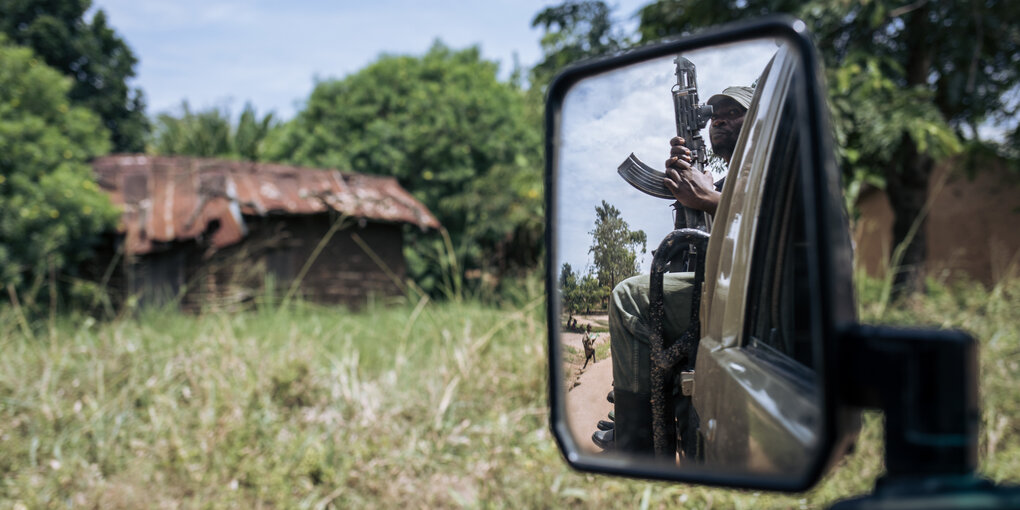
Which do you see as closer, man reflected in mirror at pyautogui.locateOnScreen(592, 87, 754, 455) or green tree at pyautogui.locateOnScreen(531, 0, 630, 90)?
man reflected in mirror at pyautogui.locateOnScreen(592, 87, 754, 455)

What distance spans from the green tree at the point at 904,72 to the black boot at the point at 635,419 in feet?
15.5

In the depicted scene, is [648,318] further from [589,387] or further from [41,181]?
[41,181]

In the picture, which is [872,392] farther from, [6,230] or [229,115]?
[229,115]

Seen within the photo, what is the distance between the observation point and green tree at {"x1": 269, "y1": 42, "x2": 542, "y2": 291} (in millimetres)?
15523

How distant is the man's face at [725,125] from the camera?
1.05 m

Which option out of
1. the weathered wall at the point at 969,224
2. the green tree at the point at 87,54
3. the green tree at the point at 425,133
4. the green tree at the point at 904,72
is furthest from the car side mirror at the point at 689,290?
the green tree at the point at 87,54

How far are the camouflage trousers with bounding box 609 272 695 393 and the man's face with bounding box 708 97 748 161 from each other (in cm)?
20

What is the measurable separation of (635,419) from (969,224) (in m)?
9.77

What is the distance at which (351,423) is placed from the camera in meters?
4.05

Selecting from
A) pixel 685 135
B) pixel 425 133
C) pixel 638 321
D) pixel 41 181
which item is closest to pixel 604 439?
pixel 638 321

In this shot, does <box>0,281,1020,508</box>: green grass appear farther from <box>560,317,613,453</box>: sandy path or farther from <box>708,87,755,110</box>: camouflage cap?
<box>708,87,755,110</box>: camouflage cap

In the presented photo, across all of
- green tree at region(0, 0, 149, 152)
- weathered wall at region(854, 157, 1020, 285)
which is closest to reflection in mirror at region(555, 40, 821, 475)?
weathered wall at region(854, 157, 1020, 285)

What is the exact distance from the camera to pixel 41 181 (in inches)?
293

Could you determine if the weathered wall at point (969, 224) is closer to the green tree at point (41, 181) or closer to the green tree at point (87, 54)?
the green tree at point (41, 181)
